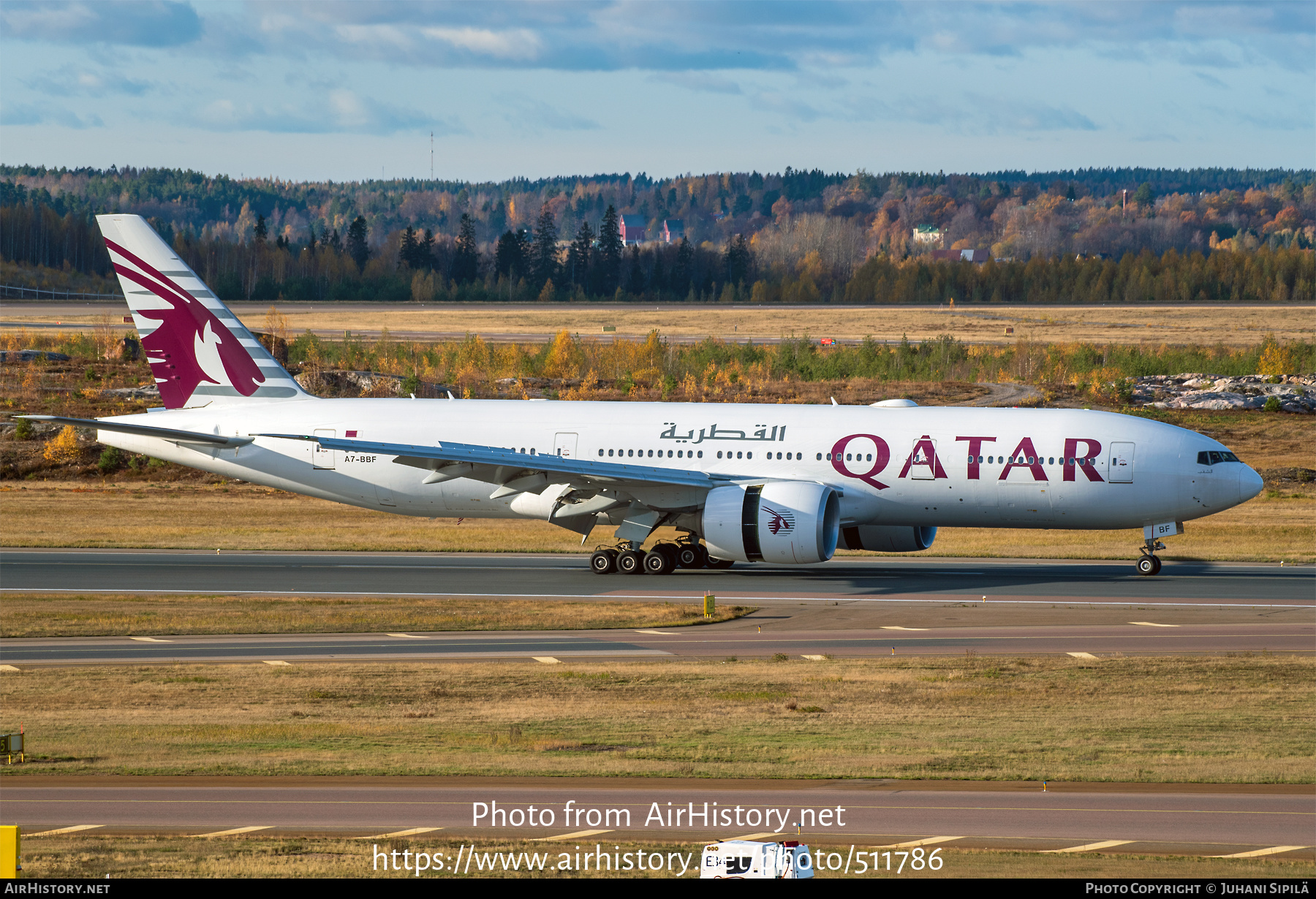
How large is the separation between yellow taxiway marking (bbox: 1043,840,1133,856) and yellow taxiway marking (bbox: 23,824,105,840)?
1059cm

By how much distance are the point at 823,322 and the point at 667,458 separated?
10613 centimetres

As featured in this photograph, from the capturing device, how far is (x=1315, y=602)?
34.1 meters

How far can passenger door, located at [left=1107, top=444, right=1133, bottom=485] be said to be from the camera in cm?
3728

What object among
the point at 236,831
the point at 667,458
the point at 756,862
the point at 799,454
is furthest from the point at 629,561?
the point at 756,862

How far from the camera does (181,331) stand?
43219 mm

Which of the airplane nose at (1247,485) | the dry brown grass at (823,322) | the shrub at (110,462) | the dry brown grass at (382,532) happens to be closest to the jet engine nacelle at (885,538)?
the dry brown grass at (382,532)

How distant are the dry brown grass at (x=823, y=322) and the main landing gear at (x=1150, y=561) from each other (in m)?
83.6

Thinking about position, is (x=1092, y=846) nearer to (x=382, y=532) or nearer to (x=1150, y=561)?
(x=1150, y=561)

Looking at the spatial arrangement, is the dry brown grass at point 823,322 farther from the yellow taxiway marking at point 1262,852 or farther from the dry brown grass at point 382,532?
the yellow taxiway marking at point 1262,852

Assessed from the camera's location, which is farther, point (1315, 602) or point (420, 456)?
point (420, 456)

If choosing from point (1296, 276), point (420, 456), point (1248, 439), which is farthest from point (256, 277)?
point (420, 456)

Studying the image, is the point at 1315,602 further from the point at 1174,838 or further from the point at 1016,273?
the point at 1016,273

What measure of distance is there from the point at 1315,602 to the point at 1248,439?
39291 mm
